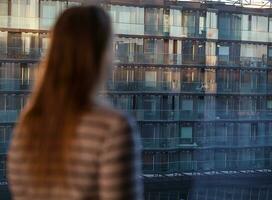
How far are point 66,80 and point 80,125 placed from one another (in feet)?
0.20

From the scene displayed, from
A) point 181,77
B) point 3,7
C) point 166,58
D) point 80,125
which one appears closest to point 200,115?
point 181,77

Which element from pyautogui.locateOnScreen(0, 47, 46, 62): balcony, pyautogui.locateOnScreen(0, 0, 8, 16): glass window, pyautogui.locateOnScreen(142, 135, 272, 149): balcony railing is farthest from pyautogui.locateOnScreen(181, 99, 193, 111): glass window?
pyautogui.locateOnScreen(0, 0, 8, 16): glass window

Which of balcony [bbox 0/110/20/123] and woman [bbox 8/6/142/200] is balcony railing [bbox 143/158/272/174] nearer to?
balcony [bbox 0/110/20/123]

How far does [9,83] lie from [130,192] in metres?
1.34

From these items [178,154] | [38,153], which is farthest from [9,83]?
[38,153]

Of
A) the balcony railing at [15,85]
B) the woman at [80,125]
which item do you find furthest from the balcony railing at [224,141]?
the woman at [80,125]

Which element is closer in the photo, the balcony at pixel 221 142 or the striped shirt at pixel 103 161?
the striped shirt at pixel 103 161

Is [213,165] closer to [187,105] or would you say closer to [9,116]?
[187,105]

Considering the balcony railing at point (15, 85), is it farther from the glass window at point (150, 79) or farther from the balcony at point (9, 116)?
the glass window at point (150, 79)

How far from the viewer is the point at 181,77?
2225 mm

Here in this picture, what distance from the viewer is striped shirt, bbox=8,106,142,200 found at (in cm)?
70

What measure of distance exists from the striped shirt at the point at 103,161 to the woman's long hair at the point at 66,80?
14mm

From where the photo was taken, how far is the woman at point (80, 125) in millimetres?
706

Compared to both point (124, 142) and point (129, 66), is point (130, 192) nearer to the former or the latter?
point (124, 142)
